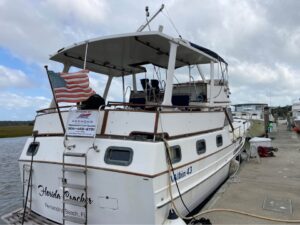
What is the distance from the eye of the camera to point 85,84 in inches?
202

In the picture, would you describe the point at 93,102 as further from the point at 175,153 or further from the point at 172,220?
the point at 172,220

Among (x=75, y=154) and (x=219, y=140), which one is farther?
(x=219, y=140)

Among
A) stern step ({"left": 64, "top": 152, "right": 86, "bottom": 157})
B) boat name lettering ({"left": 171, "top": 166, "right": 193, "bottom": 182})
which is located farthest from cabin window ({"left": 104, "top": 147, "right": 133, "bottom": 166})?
boat name lettering ({"left": 171, "top": 166, "right": 193, "bottom": 182})

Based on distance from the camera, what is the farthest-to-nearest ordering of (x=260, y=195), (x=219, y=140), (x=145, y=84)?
1. (x=145, y=84)
2. (x=219, y=140)
3. (x=260, y=195)

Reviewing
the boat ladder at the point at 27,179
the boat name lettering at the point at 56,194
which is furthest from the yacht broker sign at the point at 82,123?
the boat ladder at the point at 27,179

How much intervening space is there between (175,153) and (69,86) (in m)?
2.16

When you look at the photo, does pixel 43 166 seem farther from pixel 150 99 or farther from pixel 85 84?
pixel 150 99

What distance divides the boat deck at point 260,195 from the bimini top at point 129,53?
11.1 ft

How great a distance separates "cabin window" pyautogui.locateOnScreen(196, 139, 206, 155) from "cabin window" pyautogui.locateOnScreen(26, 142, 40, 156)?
3.21 meters

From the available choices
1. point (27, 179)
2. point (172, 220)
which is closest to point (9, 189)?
point (27, 179)

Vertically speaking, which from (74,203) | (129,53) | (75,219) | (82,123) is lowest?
(75,219)

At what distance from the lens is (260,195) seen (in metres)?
7.37

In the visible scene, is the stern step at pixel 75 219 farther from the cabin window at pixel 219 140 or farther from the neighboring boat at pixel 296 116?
the neighboring boat at pixel 296 116

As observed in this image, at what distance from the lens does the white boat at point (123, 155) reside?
453 centimetres
